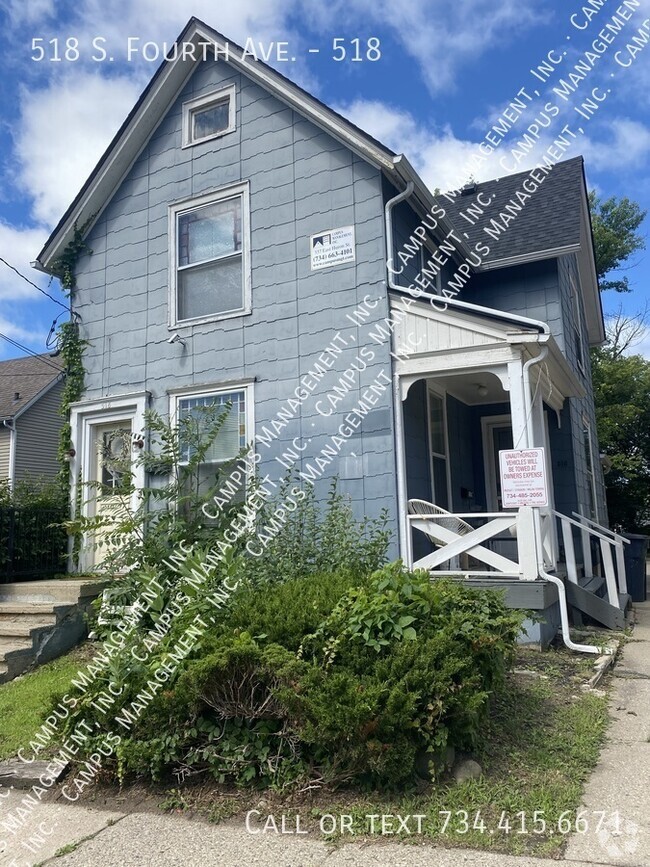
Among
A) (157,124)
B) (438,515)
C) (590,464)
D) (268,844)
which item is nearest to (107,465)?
(438,515)

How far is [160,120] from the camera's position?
10016mm

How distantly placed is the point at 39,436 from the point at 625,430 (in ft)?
75.4

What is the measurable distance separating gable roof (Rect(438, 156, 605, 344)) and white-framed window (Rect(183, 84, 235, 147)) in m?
4.37

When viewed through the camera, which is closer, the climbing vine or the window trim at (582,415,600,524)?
the climbing vine

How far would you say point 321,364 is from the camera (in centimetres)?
837

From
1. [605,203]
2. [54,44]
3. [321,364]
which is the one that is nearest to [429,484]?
[321,364]

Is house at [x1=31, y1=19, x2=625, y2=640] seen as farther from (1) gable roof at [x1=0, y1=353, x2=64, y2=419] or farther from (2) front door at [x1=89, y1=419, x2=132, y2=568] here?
(1) gable roof at [x1=0, y1=353, x2=64, y2=419]

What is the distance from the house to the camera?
7723 mm

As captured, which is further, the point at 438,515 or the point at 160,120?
the point at 160,120

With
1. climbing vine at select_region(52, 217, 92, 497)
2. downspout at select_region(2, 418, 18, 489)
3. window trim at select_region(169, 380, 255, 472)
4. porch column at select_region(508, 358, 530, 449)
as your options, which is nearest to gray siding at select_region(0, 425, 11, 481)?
downspout at select_region(2, 418, 18, 489)

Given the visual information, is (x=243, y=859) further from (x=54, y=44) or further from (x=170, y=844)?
Answer: (x=54, y=44)

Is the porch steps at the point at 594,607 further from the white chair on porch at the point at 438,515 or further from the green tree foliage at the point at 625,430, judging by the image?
the green tree foliage at the point at 625,430

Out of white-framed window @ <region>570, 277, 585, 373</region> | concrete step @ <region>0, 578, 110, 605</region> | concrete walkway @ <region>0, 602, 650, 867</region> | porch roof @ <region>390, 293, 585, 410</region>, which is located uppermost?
white-framed window @ <region>570, 277, 585, 373</region>

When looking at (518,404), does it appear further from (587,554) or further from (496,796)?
(496,796)
